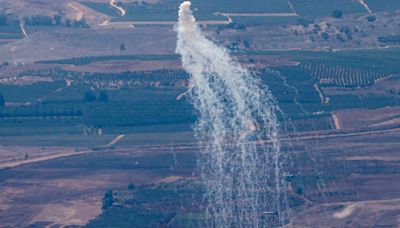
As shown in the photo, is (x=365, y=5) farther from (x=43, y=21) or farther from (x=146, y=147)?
(x=146, y=147)

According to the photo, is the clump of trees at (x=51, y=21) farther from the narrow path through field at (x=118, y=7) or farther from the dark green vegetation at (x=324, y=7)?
the dark green vegetation at (x=324, y=7)

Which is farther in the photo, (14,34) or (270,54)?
(14,34)

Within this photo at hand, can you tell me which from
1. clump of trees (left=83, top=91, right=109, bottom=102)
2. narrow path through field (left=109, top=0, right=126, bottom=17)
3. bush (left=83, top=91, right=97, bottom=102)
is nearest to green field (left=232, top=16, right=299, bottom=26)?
narrow path through field (left=109, top=0, right=126, bottom=17)

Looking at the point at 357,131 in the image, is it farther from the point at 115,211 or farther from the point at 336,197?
the point at 115,211

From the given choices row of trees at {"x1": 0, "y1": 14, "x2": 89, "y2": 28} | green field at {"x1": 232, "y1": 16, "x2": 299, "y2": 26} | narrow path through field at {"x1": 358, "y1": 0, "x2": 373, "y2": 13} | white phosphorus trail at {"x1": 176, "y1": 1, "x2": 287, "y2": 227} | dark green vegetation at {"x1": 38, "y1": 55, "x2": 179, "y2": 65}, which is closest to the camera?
white phosphorus trail at {"x1": 176, "y1": 1, "x2": 287, "y2": 227}

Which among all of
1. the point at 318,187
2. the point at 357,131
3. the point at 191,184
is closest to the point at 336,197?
the point at 318,187

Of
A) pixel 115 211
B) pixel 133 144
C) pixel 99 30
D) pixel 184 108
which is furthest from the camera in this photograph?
pixel 99 30

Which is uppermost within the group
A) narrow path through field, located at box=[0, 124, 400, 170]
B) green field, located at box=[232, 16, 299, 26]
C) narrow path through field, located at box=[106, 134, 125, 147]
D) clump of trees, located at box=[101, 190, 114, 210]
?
green field, located at box=[232, 16, 299, 26]

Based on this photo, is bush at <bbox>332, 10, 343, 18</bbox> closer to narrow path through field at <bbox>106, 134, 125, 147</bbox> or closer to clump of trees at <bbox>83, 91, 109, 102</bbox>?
clump of trees at <bbox>83, 91, 109, 102</bbox>
